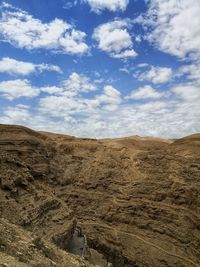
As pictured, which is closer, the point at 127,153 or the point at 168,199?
the point at 168,199

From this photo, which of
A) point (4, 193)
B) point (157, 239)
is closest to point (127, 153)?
point (157, 239)

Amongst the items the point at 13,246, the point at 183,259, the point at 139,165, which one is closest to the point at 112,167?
the point at 139,165

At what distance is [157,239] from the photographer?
19828mm

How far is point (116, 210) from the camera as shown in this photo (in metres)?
21.6

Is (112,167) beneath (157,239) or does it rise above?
above

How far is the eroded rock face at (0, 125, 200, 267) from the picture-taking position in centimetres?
1622

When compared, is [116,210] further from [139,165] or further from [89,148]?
[89,148]

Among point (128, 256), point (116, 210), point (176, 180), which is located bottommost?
point (128, 256)

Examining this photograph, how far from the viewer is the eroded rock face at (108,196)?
1622 cm

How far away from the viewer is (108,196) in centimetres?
2261

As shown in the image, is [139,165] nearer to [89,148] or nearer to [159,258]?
[89,148]

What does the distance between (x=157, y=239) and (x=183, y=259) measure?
1.54 meters

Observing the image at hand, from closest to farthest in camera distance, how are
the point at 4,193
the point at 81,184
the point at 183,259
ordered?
the point at 4,193 < the point at 183,259 < the point at 81,184

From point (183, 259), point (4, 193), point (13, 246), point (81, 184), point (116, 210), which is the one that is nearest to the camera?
point (13, 246)
